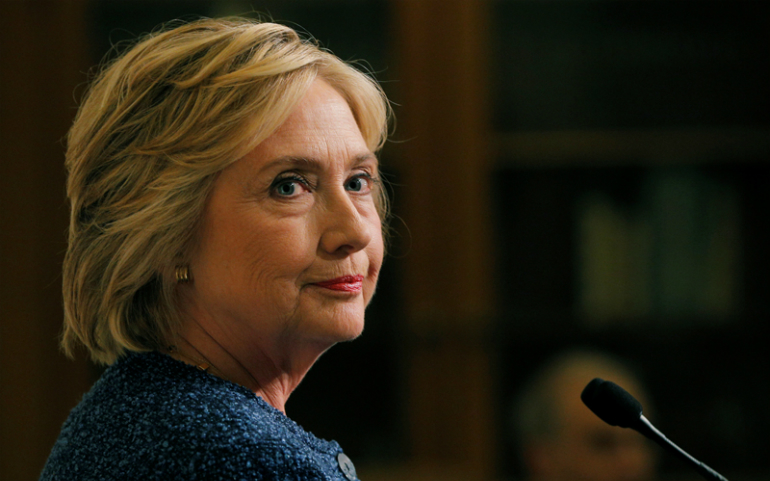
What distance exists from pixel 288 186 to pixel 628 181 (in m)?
1.88

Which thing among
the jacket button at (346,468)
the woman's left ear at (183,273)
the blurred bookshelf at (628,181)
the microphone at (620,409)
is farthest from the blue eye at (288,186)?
the blurred bookshelf at (628,181)

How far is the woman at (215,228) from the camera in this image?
809 mm

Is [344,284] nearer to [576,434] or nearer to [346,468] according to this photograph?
[346,468]

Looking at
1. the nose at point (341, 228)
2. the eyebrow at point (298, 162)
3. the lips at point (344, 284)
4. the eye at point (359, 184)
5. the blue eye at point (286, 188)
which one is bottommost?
the lips at point (344, 284)

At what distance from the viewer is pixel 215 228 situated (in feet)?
2.74

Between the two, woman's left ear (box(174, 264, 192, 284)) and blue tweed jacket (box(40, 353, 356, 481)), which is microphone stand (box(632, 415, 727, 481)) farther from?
woman's left ear (box(174, 264, 192, 284))

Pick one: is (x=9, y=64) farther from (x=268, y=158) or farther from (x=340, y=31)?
(x=268, y=158)

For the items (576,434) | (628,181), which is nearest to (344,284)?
(576,434)

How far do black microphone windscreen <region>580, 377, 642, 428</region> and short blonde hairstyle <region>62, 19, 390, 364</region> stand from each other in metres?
0.42

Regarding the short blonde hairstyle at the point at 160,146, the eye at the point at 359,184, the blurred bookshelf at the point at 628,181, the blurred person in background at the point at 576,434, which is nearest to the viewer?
the short blonde hairstyle at the point at 160,146

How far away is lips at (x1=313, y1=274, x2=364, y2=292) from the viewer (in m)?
0.85

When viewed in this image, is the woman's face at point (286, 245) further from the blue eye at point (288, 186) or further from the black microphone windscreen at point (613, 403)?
the black microphone windscreen at point (613, 403)

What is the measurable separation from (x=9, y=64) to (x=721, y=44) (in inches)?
79.7

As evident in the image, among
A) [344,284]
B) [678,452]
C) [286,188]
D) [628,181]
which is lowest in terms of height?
[628,181]
